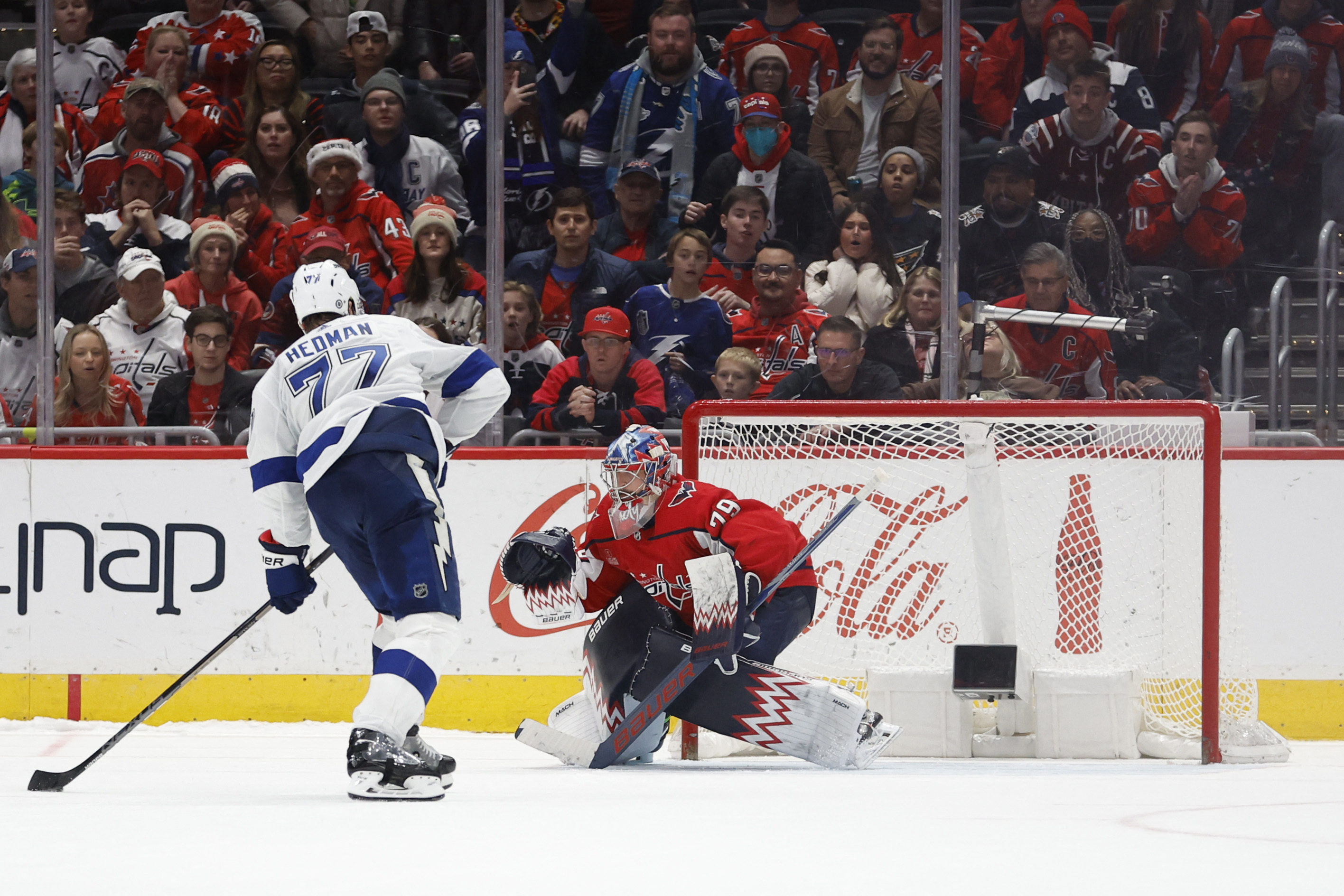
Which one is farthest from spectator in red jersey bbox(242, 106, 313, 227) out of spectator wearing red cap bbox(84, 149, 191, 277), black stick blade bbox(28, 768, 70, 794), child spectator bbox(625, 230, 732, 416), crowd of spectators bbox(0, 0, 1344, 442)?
black stick blade bbox(28, 768, 70, 794)

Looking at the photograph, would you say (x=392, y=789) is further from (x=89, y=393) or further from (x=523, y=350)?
(x=89, y=393)

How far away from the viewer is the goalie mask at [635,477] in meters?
3.84

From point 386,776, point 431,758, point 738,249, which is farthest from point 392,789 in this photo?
point 738,249

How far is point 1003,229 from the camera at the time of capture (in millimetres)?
4996

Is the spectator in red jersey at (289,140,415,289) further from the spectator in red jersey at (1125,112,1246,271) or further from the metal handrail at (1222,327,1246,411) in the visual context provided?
the metal handrail at (1222,327,1246,411)

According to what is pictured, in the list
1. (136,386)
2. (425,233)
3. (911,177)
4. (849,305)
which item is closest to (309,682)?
(136,386)

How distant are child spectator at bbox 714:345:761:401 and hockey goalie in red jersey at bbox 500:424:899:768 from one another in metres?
1.11

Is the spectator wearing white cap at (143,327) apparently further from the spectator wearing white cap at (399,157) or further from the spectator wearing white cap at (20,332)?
the spectator wearing white cap at (399,157)

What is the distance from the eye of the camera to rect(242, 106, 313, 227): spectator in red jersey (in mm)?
5617

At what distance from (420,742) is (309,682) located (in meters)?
1.81

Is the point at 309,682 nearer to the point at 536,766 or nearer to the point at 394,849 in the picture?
the point at 536,766

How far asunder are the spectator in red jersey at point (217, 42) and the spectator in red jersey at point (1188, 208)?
11.0ft

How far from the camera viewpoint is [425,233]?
17.5ft

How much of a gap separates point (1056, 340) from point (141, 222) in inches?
132
